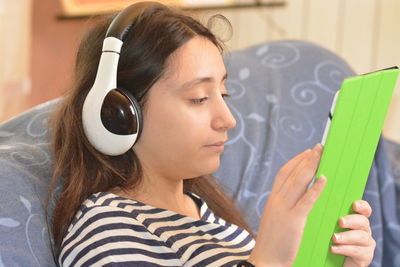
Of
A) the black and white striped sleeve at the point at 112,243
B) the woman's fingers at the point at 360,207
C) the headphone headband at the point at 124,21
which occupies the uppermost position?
the headphone headband at the point at 124,21

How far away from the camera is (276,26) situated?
8.57ft

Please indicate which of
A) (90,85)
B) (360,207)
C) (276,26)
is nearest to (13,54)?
(276,26)

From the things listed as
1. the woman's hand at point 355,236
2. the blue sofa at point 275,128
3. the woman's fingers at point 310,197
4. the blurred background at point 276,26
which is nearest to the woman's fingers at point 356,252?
the woman's hand at point 355,236

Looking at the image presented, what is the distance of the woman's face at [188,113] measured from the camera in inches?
39.2

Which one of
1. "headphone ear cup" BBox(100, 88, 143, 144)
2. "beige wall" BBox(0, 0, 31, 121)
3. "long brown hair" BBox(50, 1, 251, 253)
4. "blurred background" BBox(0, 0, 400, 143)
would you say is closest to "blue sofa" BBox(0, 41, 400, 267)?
"long brown hair" BBox(50, 1, 251, 253)

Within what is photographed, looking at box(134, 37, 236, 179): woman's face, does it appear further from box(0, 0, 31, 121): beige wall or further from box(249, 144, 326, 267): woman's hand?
box(0, 0, 31, 121): beige wall

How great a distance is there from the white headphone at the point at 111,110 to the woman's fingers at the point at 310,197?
28cm

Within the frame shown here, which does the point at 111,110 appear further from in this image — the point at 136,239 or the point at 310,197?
the point at 310,197

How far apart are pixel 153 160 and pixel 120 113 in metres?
0.09

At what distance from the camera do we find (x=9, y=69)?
271 cm

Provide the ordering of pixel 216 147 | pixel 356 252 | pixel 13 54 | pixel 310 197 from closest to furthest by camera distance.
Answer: pixel 310 197
pixel 356 252
pixel 216 147
pixel 13 54

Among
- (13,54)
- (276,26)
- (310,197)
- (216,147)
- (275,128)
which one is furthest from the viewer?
(13,54)

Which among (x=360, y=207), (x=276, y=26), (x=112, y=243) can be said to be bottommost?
(x=112, y=243)

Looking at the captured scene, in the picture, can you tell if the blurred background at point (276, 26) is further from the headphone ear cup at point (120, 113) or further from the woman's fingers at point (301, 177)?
the woman's fingers at point (301, 177)
